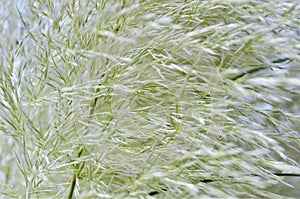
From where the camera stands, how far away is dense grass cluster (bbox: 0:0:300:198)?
0.44 m

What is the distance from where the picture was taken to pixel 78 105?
49 cm

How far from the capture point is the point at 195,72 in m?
0.43

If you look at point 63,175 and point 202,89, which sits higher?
point 202,89

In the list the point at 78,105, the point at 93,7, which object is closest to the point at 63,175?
the point at 78,105

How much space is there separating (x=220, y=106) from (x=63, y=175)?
19cm

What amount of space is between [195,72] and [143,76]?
2.7 inches

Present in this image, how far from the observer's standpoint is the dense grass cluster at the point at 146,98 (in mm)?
438

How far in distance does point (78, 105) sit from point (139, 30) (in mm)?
100

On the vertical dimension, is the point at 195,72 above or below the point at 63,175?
above

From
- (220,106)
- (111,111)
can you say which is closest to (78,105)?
(111,111)

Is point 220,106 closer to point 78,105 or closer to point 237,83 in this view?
point 237,83

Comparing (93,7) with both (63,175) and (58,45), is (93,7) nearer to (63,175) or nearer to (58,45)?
(58,45)

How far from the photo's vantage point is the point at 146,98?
503mm

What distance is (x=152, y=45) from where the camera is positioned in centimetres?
47
